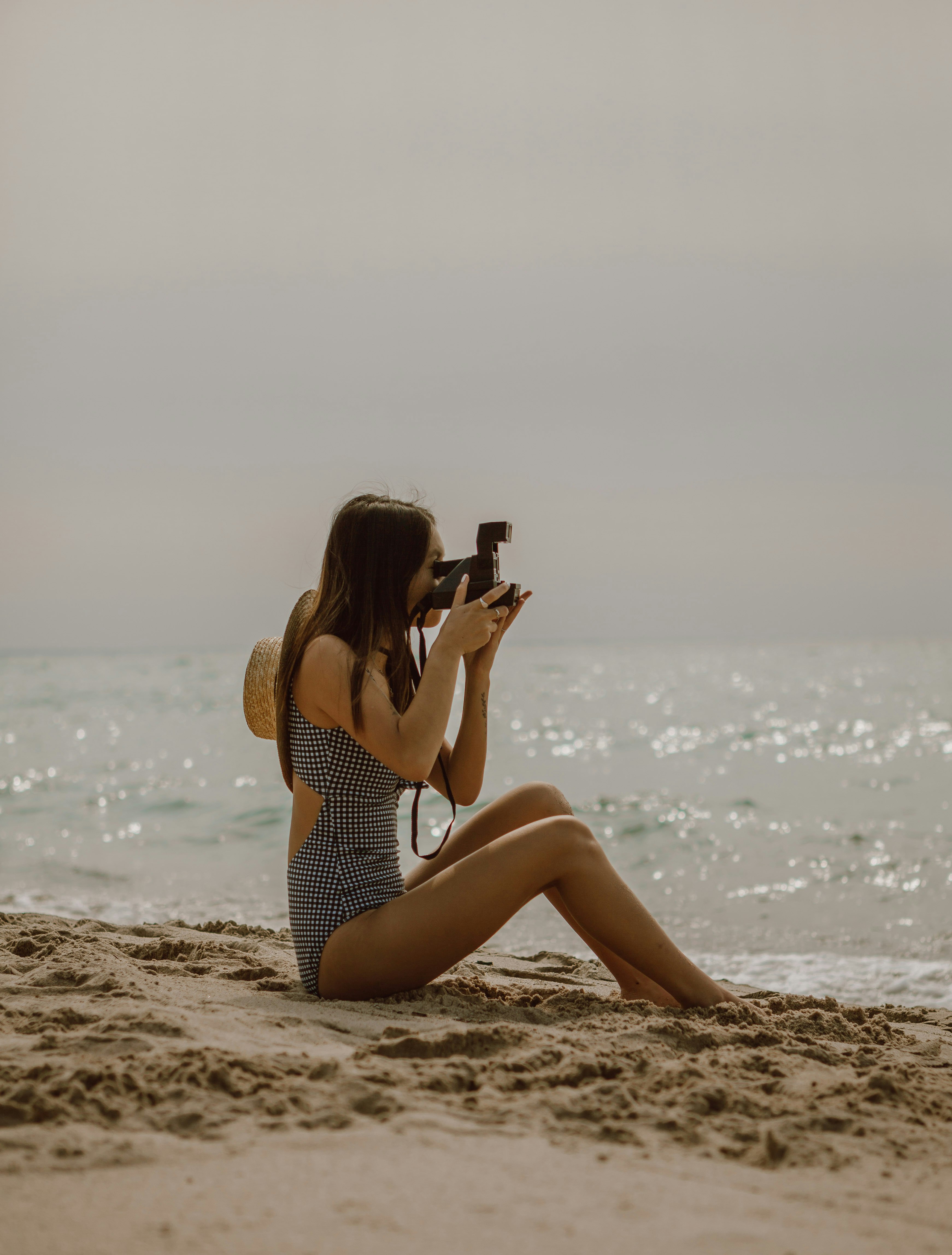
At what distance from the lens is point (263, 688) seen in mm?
3297

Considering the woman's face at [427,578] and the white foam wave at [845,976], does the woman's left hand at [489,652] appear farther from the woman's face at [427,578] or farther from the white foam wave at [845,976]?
the white foam wave at [845,976]

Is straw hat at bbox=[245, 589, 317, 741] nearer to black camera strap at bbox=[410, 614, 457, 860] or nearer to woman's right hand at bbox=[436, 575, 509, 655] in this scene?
black camera strap at bbox=[410, 614, 457, 860]

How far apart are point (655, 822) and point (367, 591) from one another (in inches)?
248

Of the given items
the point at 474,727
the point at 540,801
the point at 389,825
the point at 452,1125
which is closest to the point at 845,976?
the point at 540,801

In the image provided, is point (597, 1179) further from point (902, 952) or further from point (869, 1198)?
point (902, 952)

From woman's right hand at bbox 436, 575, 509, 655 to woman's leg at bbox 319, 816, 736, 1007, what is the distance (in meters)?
0.53

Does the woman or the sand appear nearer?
the sand

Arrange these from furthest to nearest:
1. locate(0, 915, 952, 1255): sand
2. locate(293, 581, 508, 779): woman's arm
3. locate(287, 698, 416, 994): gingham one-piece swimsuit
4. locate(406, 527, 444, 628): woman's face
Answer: locate(406, 527, 444, 628): woman's face → locate(287, 698, 416, 994): gingham one-piece swimsuit → locate(293, 581, 508, 779): woman's arm → locate(0, 915, 952, 1255): sand

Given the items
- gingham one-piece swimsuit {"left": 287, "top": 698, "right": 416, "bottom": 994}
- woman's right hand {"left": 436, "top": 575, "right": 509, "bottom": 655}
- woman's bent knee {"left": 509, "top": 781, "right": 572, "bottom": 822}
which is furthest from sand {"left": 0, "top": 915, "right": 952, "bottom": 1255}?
woman's right hand {"left": 436, "top": 575, "right": 509, "bottom": 655}

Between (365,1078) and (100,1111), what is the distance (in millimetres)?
509

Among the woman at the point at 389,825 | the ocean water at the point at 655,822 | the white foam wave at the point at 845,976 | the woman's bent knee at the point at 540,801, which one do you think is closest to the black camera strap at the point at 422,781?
the woman at the point at 389,825

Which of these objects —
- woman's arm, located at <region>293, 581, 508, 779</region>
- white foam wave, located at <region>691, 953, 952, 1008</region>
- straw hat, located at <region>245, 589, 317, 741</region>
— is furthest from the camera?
white foam wave, located at <region>691, 953, 952, 1008</region>

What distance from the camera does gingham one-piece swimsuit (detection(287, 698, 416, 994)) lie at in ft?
9.30

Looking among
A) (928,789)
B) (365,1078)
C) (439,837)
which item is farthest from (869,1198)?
(928,789)
